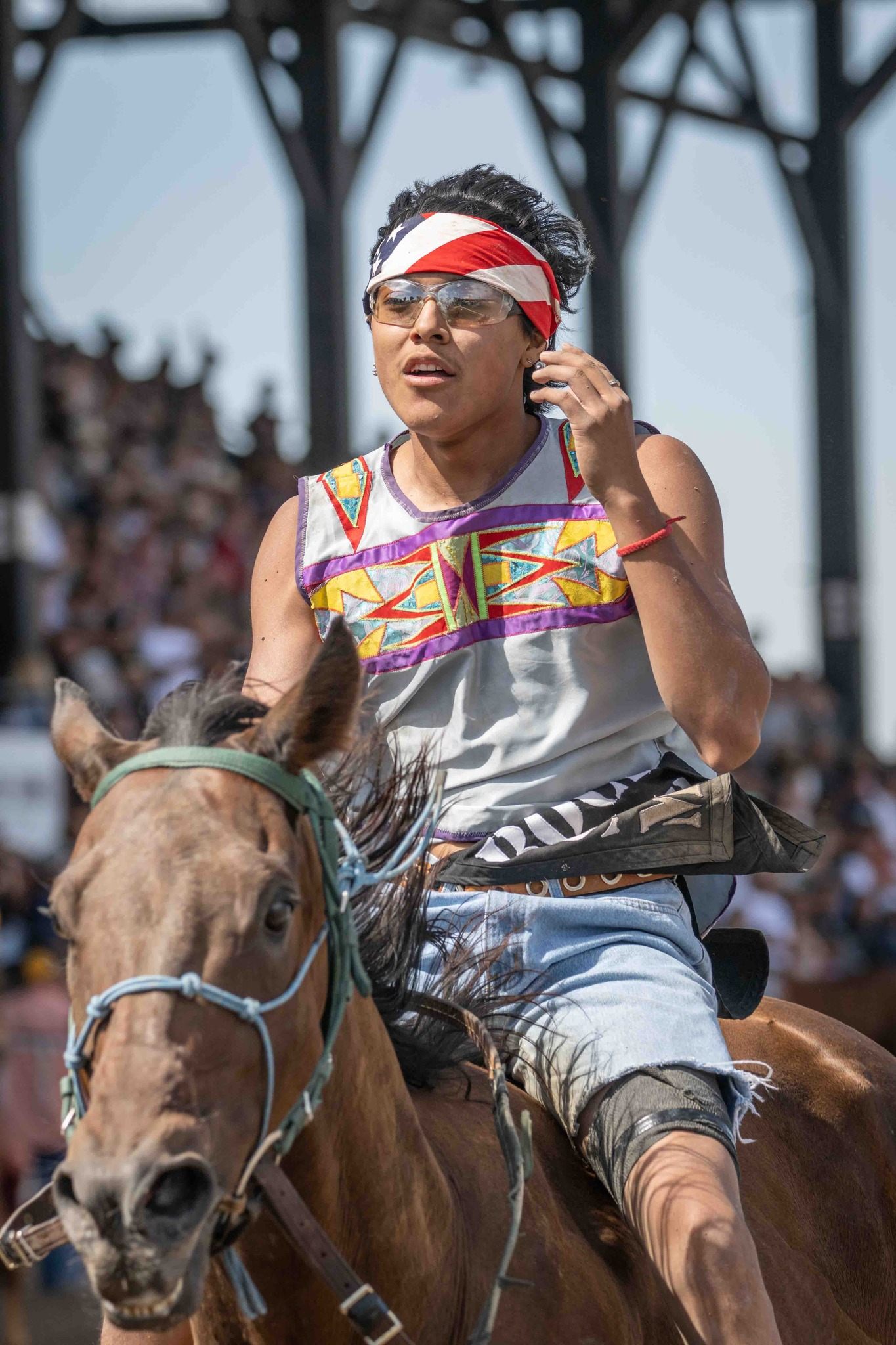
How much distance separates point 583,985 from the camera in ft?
8.77

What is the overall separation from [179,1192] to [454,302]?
4.69 feet

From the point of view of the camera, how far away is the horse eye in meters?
1.97

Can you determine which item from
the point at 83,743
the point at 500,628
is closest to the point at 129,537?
the point at 500,628

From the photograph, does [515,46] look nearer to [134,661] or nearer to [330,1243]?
[134,661]

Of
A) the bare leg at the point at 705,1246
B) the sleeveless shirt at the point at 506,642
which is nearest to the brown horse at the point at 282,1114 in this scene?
the bare leg at the point at 705,1246

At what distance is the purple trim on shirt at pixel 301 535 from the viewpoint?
2846 mm

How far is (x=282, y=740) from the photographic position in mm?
2111

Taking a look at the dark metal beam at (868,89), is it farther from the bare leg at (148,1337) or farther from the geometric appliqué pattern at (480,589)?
the bare leg at (148,1337)

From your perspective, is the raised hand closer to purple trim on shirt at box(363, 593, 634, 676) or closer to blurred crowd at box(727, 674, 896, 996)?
purple trim on shirt at box(363, 593, 634, 676)

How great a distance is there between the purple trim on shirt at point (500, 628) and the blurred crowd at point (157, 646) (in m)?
3.74

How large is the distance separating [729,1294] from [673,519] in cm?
101

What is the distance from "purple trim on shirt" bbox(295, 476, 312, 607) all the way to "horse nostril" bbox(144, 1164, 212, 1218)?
3.92 feet

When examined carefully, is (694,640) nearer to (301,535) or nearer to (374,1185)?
(301,535)

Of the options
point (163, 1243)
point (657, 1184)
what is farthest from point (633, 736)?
point (163, 1243)
